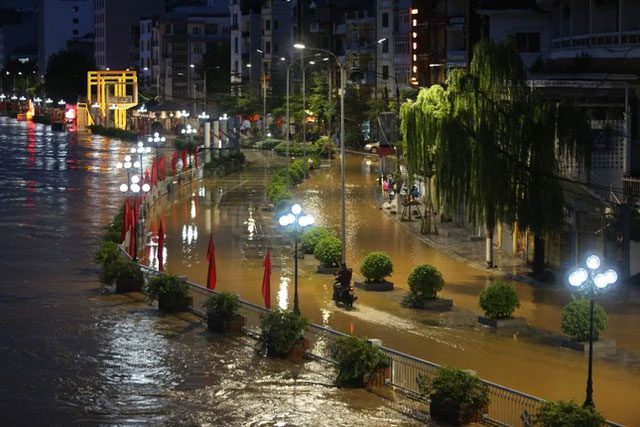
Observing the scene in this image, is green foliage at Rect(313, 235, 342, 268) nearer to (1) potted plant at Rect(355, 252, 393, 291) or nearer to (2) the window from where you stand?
(1) potted plant at Rect(355, 252, 393, 291)

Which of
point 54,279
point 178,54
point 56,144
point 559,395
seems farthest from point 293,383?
point 178,54

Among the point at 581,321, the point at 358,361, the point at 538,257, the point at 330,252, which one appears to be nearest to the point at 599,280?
the point at 358,361

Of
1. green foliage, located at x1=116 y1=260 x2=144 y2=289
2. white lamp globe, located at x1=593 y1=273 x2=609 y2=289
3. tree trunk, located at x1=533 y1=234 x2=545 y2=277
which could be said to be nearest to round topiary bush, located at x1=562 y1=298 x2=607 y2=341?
white lamp globe, located at x1=593 y1=273 x2=609 y2=289

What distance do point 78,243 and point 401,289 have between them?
16.7 meters

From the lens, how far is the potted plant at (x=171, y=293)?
3534 cm

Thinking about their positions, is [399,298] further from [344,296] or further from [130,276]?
[130,276]

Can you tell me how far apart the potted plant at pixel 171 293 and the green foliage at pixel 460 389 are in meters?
12.6

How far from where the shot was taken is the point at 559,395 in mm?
26406

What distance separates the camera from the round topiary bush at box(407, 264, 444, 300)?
35.6m

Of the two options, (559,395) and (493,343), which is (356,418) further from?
(493,343)

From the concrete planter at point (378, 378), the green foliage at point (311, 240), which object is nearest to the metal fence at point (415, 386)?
the concrete planter at point (378, 378)

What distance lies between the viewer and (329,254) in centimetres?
4159

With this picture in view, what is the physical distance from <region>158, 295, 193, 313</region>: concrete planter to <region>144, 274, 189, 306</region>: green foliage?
28 mm

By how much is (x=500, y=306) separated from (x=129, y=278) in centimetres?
1189
